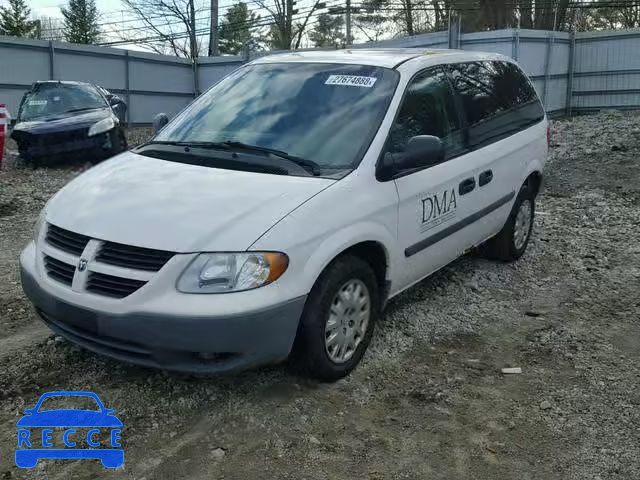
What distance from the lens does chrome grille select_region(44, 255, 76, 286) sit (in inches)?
130

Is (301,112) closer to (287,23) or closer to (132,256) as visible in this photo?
(132,256)

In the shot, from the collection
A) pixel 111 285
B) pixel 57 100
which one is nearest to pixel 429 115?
pixel 111 285

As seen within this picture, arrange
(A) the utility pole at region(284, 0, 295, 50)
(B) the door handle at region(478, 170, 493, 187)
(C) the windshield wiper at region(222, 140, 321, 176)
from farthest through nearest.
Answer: (A) the utility pole at region(284, 0, 295, 50), (B) the door handle at region(478, 170, 493, 187), (C) the windshield wiper at region(222, 140, 321, 176)

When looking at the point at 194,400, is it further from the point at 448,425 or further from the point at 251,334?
the point at 448,425

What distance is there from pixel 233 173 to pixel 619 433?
2437mm

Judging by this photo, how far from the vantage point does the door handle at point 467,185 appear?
456 cm

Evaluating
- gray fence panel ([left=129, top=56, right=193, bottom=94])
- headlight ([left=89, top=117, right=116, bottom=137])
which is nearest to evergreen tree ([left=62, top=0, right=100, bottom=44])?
gray fence panel ([left=129, top=56, right=193, bottom=94])

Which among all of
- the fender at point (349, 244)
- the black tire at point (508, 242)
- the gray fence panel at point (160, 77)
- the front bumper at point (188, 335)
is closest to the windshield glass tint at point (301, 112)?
the fender at point (349, 244)

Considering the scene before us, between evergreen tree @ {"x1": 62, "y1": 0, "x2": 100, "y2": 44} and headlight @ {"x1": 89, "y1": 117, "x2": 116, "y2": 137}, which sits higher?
evergreen tree @ {"x1": 62, "y1": 0, "x2": 100, "y2": 44}

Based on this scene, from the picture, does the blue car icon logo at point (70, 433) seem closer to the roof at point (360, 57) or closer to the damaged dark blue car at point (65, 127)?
the roof at point (360, 57)

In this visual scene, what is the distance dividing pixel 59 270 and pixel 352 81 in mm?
2140

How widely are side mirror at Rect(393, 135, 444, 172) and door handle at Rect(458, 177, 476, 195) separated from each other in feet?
2.46

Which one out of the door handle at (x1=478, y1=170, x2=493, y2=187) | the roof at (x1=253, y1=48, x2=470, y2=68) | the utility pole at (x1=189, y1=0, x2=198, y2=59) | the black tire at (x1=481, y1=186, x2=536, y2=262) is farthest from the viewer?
the utility pole at (x1=189, y1=0, x2=198, y2=59)

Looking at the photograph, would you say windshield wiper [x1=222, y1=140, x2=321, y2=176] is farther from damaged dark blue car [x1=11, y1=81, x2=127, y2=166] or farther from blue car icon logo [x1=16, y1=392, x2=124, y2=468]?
damaged dark blue car [x1=11, y1=81, x2=127, y2=166]
